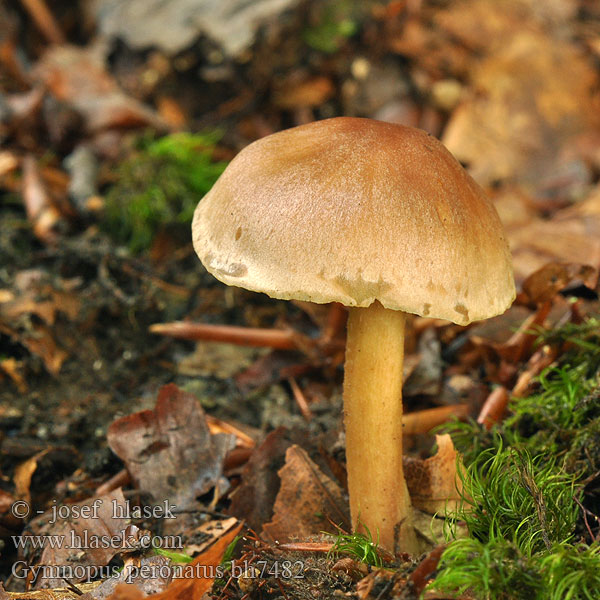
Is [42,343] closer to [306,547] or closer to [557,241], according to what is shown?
[306,547]

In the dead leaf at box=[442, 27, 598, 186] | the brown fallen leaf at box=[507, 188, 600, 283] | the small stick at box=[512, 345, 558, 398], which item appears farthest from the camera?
the dead leaf at box=[442, 27, 598, 186]

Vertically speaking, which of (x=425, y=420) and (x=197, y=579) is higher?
(x=197, y=579)

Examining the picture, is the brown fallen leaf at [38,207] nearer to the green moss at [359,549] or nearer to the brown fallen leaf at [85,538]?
the brown fallen leaf at [85,538]

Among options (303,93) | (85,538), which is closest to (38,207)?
(85,538)

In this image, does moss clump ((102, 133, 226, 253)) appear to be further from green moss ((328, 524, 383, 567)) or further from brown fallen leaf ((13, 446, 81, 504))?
green moss ((328, 524, 383, 567))

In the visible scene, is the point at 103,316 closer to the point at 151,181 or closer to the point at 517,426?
the point at 151,181

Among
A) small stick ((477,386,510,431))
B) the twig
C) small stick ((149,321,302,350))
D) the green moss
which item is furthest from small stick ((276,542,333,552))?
small stick ((149,321,302,350))

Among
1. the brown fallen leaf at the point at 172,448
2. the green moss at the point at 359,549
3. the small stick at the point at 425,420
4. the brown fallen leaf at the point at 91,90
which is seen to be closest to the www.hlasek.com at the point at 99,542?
the brown fallen leaf at the point at 172,448
